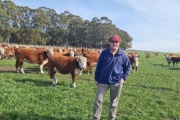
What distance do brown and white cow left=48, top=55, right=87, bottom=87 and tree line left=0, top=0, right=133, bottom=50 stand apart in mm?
48567

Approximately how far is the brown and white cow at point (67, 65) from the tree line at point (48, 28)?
48.6 metres

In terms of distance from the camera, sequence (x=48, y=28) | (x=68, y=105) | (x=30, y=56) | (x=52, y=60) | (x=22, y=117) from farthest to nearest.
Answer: (x=48, y=28)
(x=30, y=56)
(x=52, y=60)
(x=68, y=105)
(x=22, y=117)

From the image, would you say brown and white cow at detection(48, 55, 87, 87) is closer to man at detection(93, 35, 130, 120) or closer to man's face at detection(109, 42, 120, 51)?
man at detection(93, 35, 130, 120)

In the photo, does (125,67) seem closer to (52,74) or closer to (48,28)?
(52,74)

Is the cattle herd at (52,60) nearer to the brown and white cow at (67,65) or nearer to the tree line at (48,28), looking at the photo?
the brown and white cow at (67,65)

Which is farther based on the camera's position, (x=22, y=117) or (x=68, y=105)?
(x=68, y=105)

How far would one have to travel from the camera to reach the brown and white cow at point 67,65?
38.4 ft

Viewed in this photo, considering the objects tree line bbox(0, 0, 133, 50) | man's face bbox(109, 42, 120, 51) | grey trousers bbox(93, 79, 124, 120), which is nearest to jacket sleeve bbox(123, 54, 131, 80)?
grey trousers bbox(93, 79, 124, 120)

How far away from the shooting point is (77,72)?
463 inches

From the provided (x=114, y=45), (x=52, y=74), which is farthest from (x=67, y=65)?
(x=114, y=45)

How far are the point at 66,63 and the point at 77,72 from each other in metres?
0.71

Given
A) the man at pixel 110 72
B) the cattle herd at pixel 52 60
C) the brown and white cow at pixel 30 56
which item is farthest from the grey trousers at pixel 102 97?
the brown and white cow at pixel 30 56

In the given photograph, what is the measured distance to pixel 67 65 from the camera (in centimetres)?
1187

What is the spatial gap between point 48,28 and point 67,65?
7694cm
